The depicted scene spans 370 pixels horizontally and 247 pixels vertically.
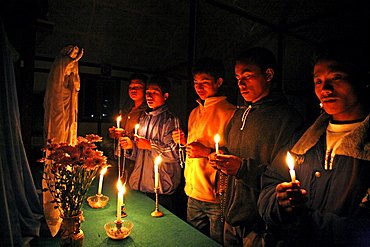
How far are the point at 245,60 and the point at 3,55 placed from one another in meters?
1.64

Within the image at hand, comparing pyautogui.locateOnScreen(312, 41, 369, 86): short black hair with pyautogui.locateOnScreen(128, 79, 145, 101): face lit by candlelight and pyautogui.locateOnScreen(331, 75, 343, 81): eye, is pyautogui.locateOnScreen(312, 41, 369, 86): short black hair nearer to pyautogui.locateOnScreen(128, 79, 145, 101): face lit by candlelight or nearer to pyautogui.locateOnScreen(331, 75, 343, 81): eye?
pyautogui.locateOnScreen(331, 75, 343, 81): eye

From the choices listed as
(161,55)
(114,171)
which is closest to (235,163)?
(114,171)

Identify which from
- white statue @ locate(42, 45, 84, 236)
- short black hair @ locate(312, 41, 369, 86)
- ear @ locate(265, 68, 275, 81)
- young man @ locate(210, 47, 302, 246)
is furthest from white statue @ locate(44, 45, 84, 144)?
short black hair @ locate(312, 41, 369, 86)

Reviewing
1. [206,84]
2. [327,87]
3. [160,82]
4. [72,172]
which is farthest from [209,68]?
[72,172]

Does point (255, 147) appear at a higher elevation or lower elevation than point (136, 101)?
lower

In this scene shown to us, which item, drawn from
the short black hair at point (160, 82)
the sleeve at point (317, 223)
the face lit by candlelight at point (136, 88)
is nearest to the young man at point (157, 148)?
the short black hair at point (160, 82)

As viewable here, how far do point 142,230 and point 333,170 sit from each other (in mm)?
1355

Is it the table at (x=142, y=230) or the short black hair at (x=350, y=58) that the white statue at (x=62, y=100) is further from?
the short black hair at (x=350, y=58)

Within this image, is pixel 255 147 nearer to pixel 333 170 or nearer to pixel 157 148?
pixel 333 170

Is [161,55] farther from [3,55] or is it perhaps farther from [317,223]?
[317,223]

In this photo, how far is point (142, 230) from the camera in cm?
186

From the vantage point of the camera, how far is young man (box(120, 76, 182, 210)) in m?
2.85

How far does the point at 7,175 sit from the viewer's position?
1618 millimetres

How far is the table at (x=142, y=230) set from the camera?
1.67 m
